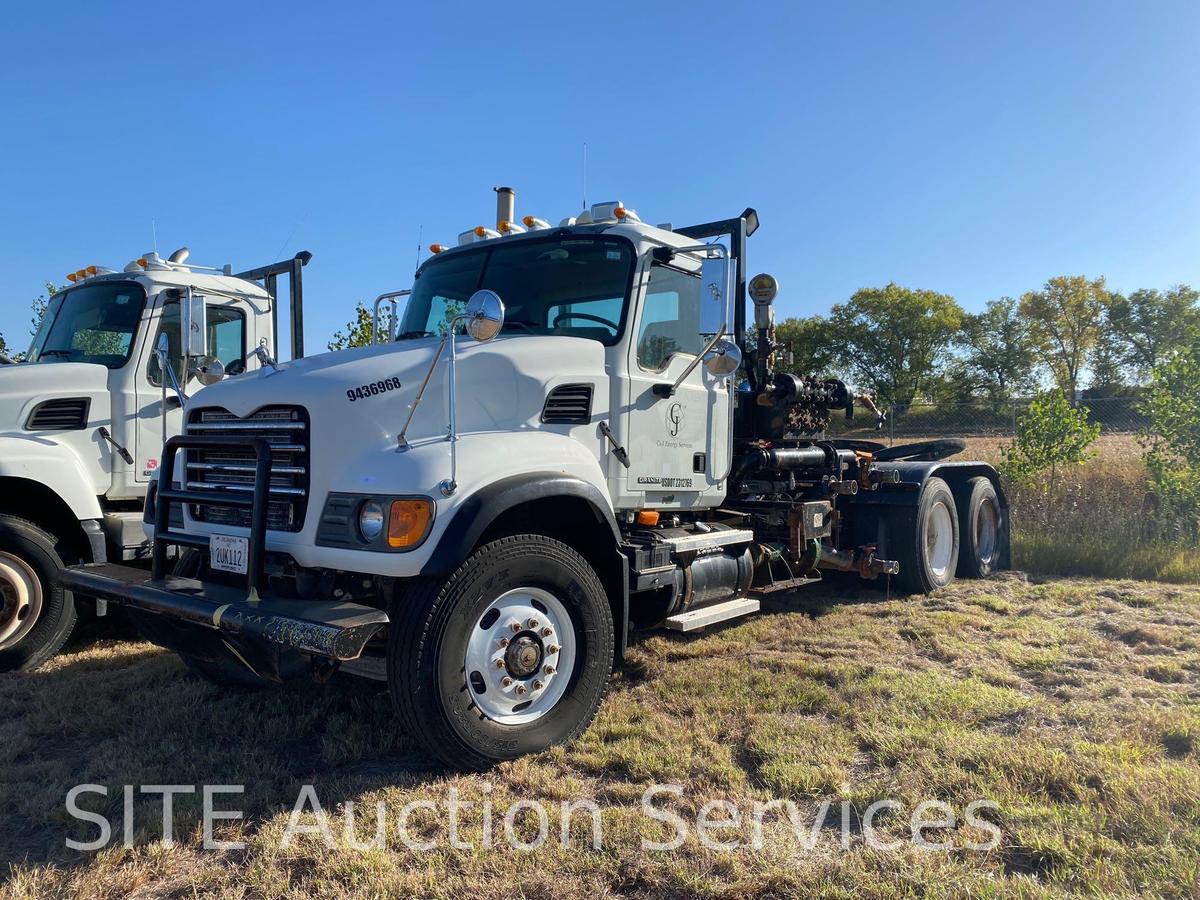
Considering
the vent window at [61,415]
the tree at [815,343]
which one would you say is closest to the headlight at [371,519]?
the vent window at [61,415]

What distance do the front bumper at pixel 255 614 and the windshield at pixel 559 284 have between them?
210 cm

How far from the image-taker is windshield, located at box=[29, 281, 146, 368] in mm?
6457

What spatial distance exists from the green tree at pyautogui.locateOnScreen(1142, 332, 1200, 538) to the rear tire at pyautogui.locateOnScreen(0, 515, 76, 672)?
1108 cm

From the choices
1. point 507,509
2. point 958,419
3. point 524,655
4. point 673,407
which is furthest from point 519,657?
point 958,419

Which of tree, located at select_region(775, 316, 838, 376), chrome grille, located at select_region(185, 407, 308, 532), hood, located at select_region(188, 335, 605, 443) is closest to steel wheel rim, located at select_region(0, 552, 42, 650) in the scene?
chrome grille, located at select_region(185, 407, 308, 532)

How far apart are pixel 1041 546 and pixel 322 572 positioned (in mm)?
A: 8680

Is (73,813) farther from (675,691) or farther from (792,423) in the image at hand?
(792,423)

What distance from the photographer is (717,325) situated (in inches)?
181

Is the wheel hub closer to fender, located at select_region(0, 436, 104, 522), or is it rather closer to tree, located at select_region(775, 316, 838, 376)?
fender, located at select_region(0, 436, 104, 522)

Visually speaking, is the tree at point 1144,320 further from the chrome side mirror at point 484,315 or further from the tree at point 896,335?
the chrome side mirror at point 484,315

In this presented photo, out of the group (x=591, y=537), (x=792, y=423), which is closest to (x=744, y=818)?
(x=591, y=537)

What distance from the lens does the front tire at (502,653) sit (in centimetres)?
361

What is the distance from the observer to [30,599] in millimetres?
5520

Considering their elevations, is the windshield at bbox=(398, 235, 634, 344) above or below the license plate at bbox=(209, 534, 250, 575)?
above
